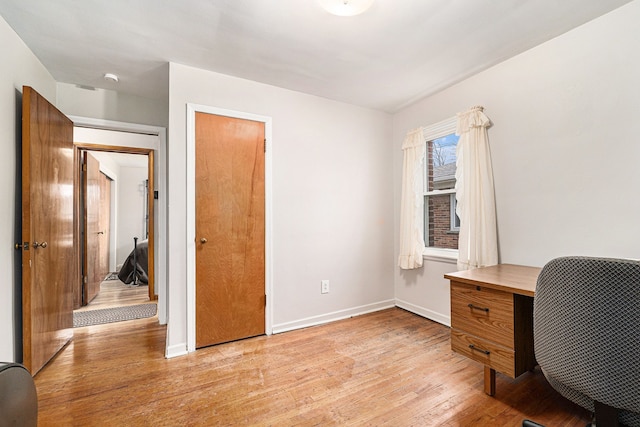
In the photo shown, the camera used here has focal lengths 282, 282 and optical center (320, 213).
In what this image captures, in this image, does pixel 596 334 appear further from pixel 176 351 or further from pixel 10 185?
pixel 10 185

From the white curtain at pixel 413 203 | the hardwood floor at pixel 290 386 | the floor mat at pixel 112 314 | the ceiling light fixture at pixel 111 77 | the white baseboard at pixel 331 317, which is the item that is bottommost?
the floor mat at pixel 112 314

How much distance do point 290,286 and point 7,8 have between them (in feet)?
9.14

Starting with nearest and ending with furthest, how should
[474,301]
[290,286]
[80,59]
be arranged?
[474,301] → [80,59] → [290,286]

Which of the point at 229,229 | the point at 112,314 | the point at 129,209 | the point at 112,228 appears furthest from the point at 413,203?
the point at 129,209

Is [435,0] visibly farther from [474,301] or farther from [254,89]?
[474,301]

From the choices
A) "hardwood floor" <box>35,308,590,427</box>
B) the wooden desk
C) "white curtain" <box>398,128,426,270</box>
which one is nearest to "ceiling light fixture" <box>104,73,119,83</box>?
"hardwood floor" <box>35,308,590,427</box>

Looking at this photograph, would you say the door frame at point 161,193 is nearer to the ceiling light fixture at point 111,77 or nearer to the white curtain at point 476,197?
Answer: the ceiling light fixture at point 111,77

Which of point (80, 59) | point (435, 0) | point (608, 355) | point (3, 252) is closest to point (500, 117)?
point (435, 0)

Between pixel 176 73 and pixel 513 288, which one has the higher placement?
pixel 176 73

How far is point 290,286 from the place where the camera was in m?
2.83

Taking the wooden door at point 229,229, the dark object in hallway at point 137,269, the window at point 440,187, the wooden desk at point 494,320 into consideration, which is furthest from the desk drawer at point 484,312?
the dark object in hallway at point 137,269

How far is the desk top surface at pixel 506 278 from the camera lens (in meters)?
1.55

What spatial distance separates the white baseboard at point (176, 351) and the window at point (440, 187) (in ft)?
8.59

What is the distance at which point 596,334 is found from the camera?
923mm
